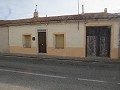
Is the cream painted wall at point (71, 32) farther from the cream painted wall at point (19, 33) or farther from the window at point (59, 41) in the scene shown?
the cream painted wall at point (19, 33)

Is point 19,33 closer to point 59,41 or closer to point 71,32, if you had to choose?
point 59,41

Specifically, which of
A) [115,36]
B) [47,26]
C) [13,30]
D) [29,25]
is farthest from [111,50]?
[13,30]

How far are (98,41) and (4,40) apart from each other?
12.6 metres

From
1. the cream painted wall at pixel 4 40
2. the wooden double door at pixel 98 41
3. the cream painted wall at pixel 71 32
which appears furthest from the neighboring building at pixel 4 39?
the wooden double door at pixel 98 41

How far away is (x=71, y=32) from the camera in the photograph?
942 inches

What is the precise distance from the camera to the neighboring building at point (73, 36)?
2188 centimetres

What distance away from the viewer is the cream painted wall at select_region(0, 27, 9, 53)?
29.5m

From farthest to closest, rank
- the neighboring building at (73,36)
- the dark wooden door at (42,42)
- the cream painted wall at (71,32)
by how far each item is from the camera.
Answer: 1. the dark wooden door at (42,42)
2. the cream painted wall at (71,32)
3. the neighboring building at (73,36)

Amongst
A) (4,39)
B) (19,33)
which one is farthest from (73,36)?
(4,39)

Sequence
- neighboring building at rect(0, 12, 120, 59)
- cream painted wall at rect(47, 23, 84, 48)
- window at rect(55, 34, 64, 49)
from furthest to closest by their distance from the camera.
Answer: window at rect(55, 34, 64, 49) → cream painted wall at rect(47, 23, 84, 48) → neighboring building at rect(0, 12, 120, 59)

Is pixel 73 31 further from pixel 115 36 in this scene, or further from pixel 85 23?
pixel 115 36

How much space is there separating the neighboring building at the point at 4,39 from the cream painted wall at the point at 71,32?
6936 millimetres

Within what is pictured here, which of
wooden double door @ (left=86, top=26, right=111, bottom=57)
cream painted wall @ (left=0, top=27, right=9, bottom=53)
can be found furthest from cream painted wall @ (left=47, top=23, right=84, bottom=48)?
cream painted wall @ (left=0, top=27, right=9, bottom=53)

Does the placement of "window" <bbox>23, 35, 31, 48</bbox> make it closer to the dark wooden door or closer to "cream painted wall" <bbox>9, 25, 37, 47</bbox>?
"cream painted wall" <bbox>9, 25, 37, 47</bbox>
